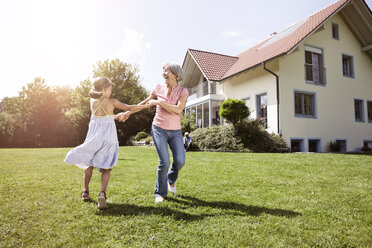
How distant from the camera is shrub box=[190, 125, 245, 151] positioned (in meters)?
12.7

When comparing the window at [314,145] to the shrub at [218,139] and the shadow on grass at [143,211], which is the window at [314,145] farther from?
the shadow on grass at [143,211]

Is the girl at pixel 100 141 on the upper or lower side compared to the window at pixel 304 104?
lower

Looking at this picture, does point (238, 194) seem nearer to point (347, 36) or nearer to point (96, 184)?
point (96, 184)

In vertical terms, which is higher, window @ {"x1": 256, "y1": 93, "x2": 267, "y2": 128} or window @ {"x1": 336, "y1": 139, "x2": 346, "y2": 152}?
window @ {"x1": 256, "y1": 93, "x2": 267, "y2": 128}

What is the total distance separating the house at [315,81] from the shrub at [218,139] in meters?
2.53

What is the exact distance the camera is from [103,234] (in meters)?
2.43

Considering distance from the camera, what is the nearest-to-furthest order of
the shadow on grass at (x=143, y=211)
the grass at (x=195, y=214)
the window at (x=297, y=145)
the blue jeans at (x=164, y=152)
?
1. the grass at (x=195, y=214)
2. the shadow on grass at (x=143, y=211)
3. the blue jeans at (x=164, y=152)
4. the window at (x=297, y=145)

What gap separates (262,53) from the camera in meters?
16.0

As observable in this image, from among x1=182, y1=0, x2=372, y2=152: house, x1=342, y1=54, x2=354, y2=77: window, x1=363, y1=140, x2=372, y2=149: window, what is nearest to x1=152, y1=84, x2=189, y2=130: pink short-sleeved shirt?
x1=182, y1=0, x2=372, y2=152: house

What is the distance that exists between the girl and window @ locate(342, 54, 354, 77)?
59.7 feet

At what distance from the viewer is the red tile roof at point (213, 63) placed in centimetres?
1826

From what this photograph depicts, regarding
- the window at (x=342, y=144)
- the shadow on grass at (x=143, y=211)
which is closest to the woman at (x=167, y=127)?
the shadow on grass at (x=143, y=211)

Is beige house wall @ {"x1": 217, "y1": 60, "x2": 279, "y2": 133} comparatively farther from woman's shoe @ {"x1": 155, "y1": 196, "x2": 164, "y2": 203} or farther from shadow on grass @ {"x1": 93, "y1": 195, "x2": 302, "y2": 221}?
woman's shoe @ {"x1": 155, "y1": 196, "x2": 164, "y2": 203}

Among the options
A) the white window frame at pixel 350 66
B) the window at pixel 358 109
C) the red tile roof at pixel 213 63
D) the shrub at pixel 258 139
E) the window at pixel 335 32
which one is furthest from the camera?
the red tile roof at pixel 213 63
